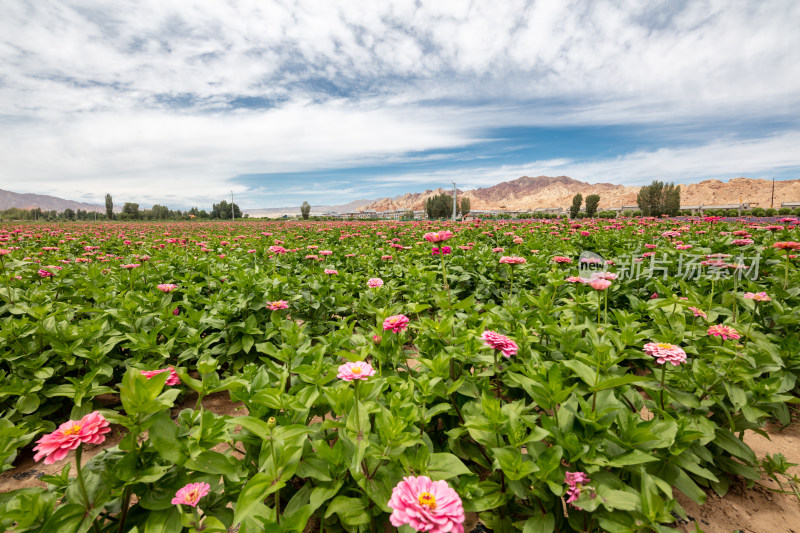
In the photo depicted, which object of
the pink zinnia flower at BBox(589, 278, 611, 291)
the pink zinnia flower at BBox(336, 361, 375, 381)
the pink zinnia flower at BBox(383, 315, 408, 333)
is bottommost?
the pink zinnia flower at BBox(336, 361, 375, 381)

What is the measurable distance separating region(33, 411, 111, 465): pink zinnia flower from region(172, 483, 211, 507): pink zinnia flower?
13.7 inches

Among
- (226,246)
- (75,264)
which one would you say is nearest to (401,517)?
(75,264)

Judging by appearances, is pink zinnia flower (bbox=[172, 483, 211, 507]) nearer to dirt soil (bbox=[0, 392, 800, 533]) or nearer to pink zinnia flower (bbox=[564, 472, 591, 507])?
dirt soil (bbox=[0, 392, 800, 533])

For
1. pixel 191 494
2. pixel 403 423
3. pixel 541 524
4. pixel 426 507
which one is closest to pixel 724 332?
pixel 541 524

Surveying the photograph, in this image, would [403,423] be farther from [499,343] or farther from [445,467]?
[499,343]

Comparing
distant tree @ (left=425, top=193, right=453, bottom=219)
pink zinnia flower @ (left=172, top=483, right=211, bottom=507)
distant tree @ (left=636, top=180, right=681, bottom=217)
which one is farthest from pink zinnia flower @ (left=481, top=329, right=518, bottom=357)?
distant tree @ (left=425, top=193, right=453, bottom=219)

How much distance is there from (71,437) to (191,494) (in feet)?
1.52

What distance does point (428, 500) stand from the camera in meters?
1.16

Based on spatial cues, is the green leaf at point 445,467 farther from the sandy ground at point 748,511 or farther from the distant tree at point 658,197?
the distant tree at point 658,197

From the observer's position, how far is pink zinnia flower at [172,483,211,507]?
1247mm

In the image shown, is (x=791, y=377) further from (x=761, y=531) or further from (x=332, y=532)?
(x=332, y=532)

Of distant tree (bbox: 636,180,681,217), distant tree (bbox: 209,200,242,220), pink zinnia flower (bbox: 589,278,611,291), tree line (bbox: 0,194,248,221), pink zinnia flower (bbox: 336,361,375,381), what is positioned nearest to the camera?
pink zinnia flower (bbox: 336,361,375,381)

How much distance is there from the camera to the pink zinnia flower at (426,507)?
1.06 meters

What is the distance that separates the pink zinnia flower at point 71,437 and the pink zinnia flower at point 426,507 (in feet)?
3.40
